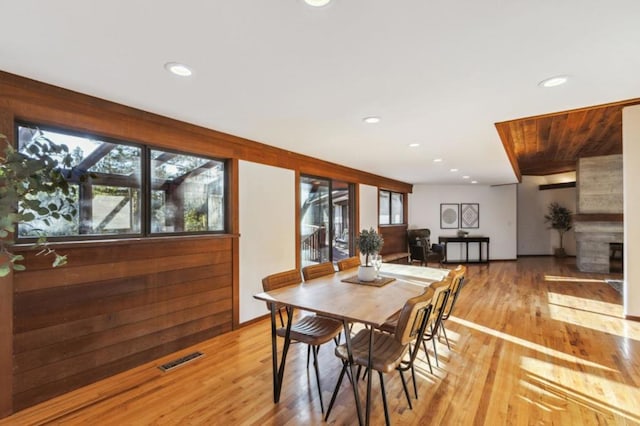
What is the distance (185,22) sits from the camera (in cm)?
151

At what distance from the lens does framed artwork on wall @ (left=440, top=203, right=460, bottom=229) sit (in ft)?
30.1

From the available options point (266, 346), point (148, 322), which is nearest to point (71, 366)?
point (148, 322)

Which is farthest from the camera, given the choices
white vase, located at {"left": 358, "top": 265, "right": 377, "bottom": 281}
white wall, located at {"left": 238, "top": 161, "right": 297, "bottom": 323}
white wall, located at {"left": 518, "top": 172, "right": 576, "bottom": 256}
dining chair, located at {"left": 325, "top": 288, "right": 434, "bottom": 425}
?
white wall, located at {"left": 518, "top": 172, "right": 576, "bottom": 256}

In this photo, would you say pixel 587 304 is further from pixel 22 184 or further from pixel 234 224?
pixel 22 184

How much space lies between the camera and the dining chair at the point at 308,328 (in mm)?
2250

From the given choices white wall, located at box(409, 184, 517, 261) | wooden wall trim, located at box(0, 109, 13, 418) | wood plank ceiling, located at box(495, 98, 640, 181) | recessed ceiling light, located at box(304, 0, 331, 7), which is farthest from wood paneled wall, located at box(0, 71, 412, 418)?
white wall, located at box(409, 184, 517, 261)

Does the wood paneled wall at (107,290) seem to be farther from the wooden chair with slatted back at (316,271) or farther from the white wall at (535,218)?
the white wall at (535,218)

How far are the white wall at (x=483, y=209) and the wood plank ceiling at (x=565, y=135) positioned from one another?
5.53ft

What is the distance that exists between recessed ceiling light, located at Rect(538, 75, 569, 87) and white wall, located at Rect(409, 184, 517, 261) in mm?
6950

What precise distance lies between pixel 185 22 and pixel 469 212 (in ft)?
30.4

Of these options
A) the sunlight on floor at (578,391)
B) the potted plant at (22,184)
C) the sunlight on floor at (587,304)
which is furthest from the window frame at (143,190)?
the sunlight on floor at (587,304)

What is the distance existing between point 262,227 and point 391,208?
15.9 ft

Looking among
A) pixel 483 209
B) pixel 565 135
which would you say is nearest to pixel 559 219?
pixel 483 209

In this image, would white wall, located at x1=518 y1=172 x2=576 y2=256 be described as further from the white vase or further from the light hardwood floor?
the white vase
